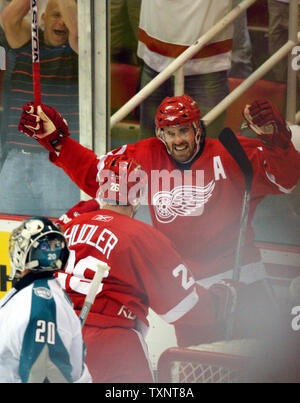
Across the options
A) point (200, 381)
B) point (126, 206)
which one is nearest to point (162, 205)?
point (126, 206)

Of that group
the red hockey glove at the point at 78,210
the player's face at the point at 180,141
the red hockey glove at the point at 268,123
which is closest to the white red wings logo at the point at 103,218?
the red hockey glove at the point at 78,210

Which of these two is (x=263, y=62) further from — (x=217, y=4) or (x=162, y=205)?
(x=162, y=205)

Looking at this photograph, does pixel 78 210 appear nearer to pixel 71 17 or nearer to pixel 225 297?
pixel 225 297

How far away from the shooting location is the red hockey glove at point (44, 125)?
10.2 ft

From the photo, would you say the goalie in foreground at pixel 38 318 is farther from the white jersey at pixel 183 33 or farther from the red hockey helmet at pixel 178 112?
the white jersey at pixel 183 33

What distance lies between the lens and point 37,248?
2.27 metres

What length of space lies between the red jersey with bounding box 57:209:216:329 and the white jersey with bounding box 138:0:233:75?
0.77m

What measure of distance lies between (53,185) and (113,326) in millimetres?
905

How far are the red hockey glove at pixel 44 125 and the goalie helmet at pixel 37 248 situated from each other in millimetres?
872

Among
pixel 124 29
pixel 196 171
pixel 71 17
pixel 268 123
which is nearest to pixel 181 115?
pixel 196 171

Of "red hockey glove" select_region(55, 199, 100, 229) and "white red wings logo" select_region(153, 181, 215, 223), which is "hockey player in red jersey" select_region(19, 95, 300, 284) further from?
"red hockey glove" select_region(55, 199, 100, 229)

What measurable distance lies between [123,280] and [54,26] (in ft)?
4.25

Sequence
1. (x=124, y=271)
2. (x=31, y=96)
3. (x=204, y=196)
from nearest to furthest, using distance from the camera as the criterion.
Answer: (x=124, y=271) → (x=204, y=196) → (x=31, y=96)
